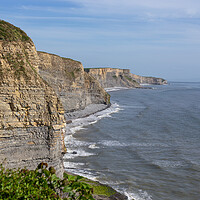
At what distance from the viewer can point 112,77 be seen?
169250mm

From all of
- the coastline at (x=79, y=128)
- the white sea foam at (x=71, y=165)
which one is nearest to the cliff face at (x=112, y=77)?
the coastline at (x=79, y=128)

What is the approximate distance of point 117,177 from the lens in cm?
2566

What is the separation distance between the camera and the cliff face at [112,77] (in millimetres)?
150475

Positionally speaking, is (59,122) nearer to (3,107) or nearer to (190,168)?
(3,107)

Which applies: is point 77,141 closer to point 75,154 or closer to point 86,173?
point 75,154

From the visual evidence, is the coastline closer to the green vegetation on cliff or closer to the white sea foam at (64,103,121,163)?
the white sea foam at (64,103,121,163)

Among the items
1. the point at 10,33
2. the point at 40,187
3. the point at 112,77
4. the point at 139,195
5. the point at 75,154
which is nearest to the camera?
the point at 40,187

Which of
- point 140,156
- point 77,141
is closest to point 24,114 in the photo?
point 140,156

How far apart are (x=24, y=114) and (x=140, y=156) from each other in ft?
63.5

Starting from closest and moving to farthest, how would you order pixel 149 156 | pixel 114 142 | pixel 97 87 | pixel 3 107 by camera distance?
1. pixel 3 107
2. pixel 149 156
3. pixel 114 142
4. pixel 97 87

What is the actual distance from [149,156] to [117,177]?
7.64m

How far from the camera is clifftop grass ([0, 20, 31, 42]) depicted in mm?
17311

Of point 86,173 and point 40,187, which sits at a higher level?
point 40,187

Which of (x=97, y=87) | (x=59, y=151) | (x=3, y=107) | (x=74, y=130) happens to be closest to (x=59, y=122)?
(x=59, y=151)
